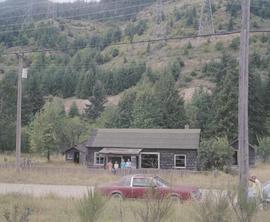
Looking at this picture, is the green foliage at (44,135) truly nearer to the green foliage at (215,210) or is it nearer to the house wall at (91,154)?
the house wall at (91,154)

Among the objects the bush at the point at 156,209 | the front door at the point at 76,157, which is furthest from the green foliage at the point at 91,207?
the front door at the point at 76,157

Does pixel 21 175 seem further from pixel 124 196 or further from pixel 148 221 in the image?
pixel 148 221

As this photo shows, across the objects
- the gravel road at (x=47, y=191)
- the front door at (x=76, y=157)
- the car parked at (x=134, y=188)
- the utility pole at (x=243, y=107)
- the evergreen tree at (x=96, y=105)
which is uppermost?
the evergreen tree at (x=96, y=105)

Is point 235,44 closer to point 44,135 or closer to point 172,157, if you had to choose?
point 44,135

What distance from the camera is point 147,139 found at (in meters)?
49.1

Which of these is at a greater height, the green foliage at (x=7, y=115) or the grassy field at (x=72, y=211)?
the green foliage at (x=7, y=115)

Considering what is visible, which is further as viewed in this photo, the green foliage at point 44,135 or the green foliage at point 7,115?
the green foliage at point 7,115

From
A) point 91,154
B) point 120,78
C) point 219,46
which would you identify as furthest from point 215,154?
point 219,46

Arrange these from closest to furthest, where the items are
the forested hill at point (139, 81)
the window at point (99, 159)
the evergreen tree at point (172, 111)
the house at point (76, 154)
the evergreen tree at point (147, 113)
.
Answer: the window at point (99, 159) → the house at point (76, 154) → the forested hill at point (139, 81) → the evergreen tree at point (172, 111) → the evergreen tree at point (147, 113)

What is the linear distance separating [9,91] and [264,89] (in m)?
42.1

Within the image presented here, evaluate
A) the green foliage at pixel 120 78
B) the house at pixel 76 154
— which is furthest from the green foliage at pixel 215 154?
the green foliage at pixel 120 78

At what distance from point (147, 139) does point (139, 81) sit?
309 feet

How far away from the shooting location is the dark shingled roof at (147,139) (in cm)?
4746

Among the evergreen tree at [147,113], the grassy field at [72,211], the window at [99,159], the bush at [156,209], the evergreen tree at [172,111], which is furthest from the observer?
the evergreen tree at [147,113]
